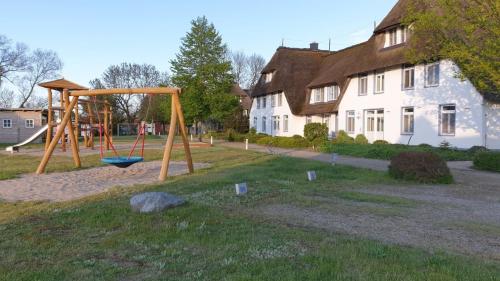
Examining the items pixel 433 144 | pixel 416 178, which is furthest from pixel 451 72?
pixel 416 178

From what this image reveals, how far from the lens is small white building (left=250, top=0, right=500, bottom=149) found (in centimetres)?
2422

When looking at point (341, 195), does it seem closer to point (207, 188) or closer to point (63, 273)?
point (207, 188)

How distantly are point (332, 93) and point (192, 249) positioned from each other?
32.4 meters

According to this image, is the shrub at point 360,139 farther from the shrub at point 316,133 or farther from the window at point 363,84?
the window at point 363,84

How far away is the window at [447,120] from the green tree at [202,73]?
64.3 ft

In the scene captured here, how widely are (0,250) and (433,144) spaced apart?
24100mm

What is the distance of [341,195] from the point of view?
10953mm

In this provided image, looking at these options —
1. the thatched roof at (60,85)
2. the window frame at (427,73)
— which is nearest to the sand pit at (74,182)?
the thatched roof at (60,85)

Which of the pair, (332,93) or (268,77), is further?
(268,77)

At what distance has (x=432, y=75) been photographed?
2639 cm

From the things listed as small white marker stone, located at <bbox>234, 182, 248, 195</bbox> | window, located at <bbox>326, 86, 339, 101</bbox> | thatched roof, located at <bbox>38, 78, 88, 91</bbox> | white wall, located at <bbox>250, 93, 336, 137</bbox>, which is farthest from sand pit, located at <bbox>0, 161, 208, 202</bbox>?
white wall, located at <bbox>250, 93, 336, 137</bbox>

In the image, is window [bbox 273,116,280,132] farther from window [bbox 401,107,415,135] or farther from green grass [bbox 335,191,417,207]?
green grass [bbox 335,191,417,207]

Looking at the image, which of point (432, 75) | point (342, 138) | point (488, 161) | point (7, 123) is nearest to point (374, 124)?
point (342, 138)

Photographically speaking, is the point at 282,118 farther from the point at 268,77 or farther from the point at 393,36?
the point at 393,36
